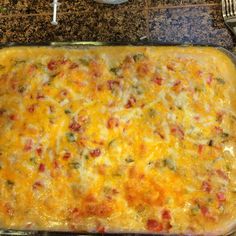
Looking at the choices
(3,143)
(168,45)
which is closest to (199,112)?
(168,45)

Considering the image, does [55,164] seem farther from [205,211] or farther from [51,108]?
[205,211]

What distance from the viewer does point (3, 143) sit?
208 centimetres

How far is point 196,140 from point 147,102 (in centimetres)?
32

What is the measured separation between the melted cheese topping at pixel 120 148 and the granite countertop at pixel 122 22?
1.30ft

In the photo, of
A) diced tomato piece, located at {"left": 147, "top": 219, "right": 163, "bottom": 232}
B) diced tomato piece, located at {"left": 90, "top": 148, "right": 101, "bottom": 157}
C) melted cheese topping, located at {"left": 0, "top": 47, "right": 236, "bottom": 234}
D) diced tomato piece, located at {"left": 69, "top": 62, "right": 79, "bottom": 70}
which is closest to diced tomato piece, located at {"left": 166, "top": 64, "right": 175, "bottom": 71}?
melted cheese topping, located at {"left": 0, "top": 47, "right": 236, "bottom": 234}

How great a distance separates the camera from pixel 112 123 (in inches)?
80.6

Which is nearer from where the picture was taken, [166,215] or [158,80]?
[166,215]

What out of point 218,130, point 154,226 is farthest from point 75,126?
point 218,130

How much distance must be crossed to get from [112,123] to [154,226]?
559mm

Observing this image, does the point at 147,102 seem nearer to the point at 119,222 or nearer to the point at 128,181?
the point at 128,181

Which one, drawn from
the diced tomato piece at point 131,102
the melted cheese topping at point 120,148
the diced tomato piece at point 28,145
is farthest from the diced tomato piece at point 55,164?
the diced tomato piece at point 131,102

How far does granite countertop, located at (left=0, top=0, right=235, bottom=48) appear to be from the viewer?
8.31 feet

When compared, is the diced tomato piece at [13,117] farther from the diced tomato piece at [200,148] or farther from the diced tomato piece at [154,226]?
the diced tomato piece at [200,148]

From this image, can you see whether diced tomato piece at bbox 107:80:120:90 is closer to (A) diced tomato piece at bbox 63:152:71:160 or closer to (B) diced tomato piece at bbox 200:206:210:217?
(A) diced tomato piece at bbox 63:152:71:160
